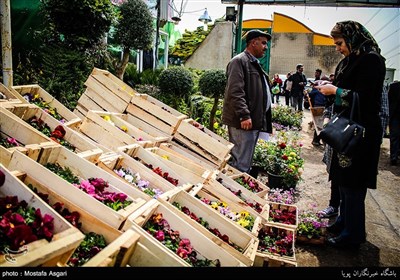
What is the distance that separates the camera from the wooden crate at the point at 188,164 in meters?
3.16

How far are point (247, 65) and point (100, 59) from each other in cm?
378

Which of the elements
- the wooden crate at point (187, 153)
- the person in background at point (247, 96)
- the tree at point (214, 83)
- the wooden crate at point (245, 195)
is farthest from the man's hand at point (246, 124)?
the tree at point (214, 83)

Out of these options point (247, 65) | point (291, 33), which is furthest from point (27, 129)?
point (291, 33)

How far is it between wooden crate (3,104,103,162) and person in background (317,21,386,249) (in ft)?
7.24

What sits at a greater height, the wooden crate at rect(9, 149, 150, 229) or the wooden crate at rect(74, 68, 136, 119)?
the wooden crate at rect(74, 68, 136, 119)

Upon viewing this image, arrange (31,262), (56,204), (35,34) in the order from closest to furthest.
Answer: (31,262) → (56,204) → (35,34)

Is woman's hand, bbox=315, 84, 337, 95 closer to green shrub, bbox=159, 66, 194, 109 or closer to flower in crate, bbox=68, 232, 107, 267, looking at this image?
flower in crate, bbox=68, 232, 107, 267

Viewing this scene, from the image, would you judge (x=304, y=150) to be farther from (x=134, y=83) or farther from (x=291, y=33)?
(x=291, y=33)

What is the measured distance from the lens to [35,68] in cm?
540

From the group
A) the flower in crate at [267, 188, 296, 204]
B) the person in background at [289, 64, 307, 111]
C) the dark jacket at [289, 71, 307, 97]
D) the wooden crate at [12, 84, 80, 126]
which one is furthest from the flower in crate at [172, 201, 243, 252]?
the person in background at [289, 64, 307, 111]

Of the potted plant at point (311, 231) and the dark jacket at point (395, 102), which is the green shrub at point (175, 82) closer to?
the potted plant at point (311, 231)

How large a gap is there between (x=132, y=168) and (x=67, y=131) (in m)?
0.68

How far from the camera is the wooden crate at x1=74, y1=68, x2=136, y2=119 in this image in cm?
396

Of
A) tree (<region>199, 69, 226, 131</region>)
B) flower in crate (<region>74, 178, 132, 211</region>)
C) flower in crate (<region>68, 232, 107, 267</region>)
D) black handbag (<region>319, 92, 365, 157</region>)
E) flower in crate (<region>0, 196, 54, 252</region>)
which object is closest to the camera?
flower in crate (<region>0, 196, 54, 252</region>)
